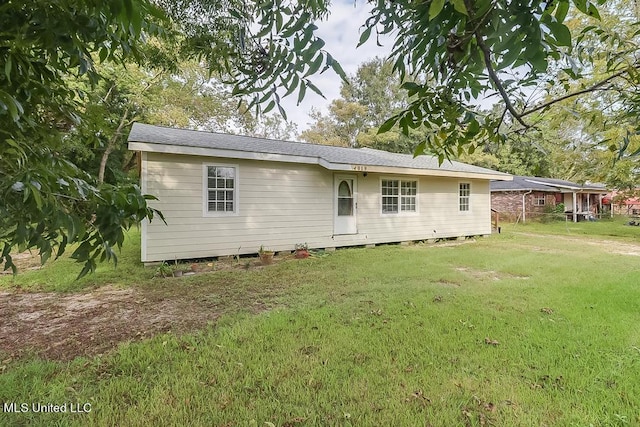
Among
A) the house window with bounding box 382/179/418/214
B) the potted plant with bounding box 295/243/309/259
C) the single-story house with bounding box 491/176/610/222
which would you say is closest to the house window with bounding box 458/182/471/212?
the house window with bounding box 382/179/418/214

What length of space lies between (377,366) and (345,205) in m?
6.77

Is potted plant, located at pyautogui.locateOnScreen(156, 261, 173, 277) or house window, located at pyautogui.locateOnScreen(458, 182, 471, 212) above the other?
house window, located at pyautogui.locateOnScreen(458, 182, 471, 212)

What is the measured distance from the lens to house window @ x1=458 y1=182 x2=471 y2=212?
11.5m

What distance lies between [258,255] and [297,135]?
25.2 m

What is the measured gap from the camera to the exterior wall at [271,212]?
22.1ft

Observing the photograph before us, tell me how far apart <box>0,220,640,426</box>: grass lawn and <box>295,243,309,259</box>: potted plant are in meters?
2.83

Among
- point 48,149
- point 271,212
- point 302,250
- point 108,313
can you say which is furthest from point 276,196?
point 48,149

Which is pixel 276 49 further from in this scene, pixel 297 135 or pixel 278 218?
pixel 297 135

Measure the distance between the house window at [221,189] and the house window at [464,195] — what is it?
8.13 metres

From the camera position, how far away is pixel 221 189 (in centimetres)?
737

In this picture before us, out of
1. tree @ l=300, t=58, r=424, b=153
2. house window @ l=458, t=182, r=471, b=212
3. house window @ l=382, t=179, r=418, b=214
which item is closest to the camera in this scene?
house window @ l=382, t=179, r=418, b=214

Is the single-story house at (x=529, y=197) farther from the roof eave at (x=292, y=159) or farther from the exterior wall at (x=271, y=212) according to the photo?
the exterior wall at (x=271, y=212)

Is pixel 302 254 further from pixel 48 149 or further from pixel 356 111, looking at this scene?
pixel 356 111

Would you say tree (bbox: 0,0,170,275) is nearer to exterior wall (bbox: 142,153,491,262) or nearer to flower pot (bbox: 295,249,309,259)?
exterior wall (bbox: 142,153,491,262)
